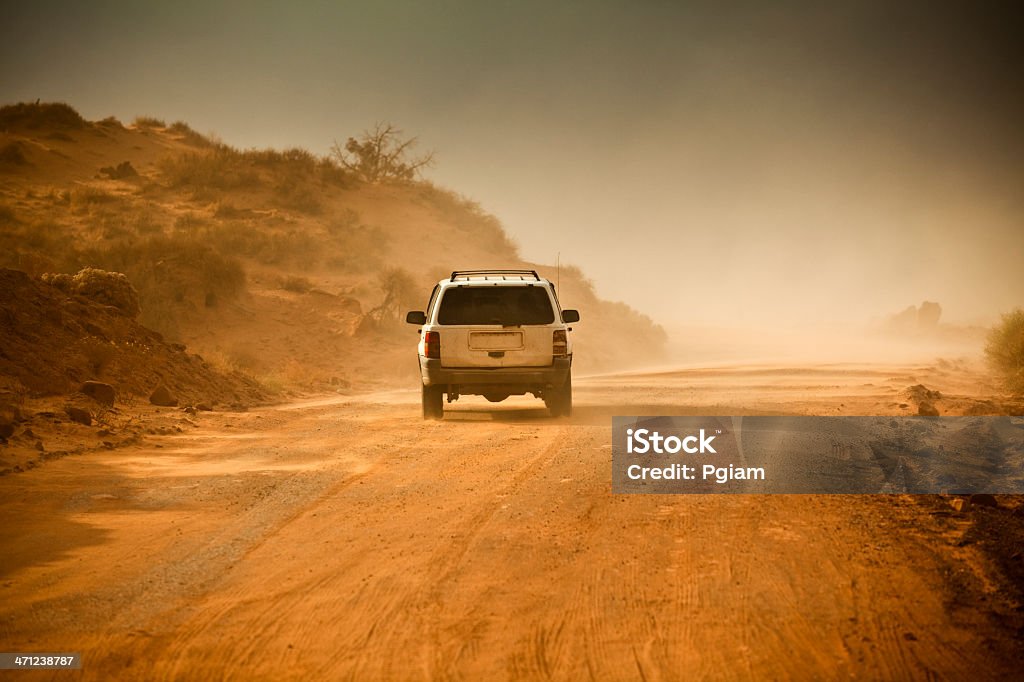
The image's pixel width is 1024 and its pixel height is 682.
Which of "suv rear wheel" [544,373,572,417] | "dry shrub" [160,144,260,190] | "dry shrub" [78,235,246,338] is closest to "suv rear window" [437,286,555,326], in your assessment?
"suv rear wheel" [544,373,572,417]

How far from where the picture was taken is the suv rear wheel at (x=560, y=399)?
13.6 meters

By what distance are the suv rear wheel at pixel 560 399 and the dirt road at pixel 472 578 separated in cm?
433

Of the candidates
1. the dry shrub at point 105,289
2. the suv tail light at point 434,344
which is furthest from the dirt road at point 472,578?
the dry shrub at point 105,289

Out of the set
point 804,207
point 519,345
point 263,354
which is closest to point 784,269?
point 804,207

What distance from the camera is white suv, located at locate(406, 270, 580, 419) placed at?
1314 centimetres

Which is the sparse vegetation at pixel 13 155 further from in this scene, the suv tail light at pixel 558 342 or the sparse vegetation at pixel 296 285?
the suv tail light at pixel 558 342

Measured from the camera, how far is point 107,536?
6.57 m

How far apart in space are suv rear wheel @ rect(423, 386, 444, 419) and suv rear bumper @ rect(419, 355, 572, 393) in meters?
0.32

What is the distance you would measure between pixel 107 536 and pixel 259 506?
4.22ft

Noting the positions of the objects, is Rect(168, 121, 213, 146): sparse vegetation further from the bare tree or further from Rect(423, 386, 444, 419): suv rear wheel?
Rect(423, 386, 444, 419): suv rear wheel

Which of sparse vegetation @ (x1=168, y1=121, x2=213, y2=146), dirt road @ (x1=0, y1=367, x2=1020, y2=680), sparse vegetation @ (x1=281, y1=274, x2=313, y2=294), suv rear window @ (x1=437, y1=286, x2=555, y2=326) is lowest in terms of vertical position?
dirt road @ (x1=0, y1=367, x2=1020, y2=680)

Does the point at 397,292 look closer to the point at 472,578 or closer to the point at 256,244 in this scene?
the point at 256,244

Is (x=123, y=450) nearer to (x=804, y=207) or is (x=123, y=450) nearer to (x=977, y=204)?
(x=804, y=207)

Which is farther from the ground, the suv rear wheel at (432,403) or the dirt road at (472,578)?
the suv rear wheel at (432,403)
